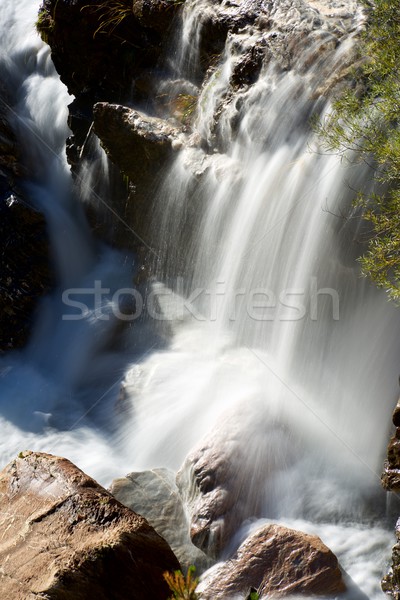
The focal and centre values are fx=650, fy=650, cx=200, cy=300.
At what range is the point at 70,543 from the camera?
11.9 ft

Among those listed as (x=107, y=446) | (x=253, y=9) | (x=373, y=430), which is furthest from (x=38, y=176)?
(x=373, y=430)

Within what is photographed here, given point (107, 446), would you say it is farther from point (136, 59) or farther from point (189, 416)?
point (136, 59)

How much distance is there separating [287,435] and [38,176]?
6.04 metres

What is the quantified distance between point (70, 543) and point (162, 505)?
1.37m

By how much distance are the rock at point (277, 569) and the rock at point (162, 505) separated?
0.26 metres

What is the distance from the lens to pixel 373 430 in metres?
5.11

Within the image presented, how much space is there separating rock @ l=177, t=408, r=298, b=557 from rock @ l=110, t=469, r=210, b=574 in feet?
0.25

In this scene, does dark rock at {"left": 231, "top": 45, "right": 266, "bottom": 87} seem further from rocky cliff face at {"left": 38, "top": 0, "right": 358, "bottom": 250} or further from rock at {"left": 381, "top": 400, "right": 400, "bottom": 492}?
rock at {"left": 381, "top": 400, "right": 400, "bottom": 492}

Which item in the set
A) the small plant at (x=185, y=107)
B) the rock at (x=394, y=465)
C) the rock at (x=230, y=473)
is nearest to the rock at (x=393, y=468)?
the rock at (x=394, y=465)

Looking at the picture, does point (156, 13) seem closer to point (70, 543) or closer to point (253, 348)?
point (253, 348)

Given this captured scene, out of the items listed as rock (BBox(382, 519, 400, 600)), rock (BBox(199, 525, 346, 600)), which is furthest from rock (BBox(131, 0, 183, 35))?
rock (BBox(382, 519, 400, 600))

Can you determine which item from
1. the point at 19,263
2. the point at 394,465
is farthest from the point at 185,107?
the point at 394,465

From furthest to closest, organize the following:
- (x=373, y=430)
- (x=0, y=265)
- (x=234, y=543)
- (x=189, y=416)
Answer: (x=0, y=265), (x=189, y=416), (x=373, y=430), (x=234, y=543)

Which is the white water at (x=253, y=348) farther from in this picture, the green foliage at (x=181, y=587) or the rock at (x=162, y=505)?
the green foliage at (x=181, y=587)
